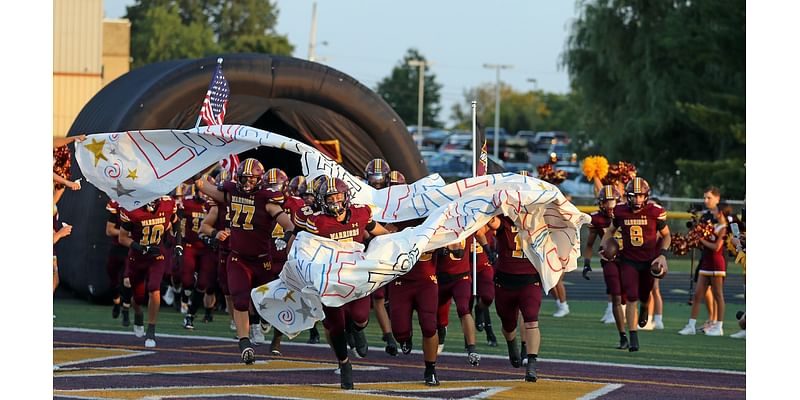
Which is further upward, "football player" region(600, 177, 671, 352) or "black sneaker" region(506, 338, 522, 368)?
"football player" region(600, 177, 671, 352)

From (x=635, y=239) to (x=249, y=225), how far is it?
4.18 metres

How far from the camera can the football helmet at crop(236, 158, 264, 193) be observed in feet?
41.9

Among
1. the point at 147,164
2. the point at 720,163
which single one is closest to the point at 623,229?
the point at 147,164

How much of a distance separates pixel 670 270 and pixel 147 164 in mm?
17154

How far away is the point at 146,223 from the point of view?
14305mm

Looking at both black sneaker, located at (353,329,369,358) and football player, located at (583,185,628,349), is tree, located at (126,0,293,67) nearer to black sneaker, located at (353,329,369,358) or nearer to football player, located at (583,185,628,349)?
football player, located at (583,185,628,349)

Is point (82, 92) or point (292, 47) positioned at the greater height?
point (292, 47)

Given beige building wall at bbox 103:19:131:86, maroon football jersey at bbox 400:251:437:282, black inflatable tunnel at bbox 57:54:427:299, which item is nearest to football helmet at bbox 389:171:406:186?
maroon football jersey at bbox 400:251:437:282

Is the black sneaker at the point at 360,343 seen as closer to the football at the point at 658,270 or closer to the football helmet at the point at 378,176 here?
the football helmet at the point at 378,176

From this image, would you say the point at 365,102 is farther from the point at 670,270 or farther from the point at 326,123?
the point at 670,270

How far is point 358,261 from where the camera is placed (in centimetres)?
1062

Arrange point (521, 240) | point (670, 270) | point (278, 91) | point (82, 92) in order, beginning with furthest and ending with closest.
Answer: point (82, 92)
point (670, 270)
point (278, 91)
point (521, 240)

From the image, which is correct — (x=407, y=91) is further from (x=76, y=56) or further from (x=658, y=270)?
(x=658, y=270)

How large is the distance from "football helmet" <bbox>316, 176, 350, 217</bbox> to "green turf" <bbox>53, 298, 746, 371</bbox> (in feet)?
12.5
